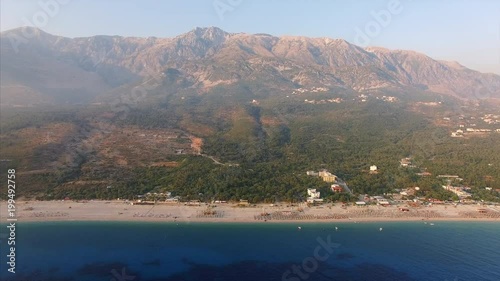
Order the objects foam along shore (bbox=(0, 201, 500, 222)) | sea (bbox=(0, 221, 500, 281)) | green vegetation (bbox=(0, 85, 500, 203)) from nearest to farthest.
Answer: sea (bbox=(0, 221, 500, 281))
foam along shore (bbox=(0, 201, 500, 222))
green vegetation (bbox=(0, 85, 500, 203))

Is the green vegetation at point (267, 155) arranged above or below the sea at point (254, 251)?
above

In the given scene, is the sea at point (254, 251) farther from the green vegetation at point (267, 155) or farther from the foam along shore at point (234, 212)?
the green vegetation at point (267, 155)

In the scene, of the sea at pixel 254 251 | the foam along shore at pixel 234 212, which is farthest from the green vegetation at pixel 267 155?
the sea at pixel 254 251

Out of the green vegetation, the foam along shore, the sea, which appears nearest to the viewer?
the sea

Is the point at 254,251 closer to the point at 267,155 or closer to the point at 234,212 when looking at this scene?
the point at 234,212

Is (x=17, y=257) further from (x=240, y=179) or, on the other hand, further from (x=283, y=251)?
(x=240, y=179)

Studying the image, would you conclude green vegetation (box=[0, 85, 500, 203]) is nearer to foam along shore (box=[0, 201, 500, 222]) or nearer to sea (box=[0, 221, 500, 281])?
foam along shore (box=[0, 201, 500, 222])

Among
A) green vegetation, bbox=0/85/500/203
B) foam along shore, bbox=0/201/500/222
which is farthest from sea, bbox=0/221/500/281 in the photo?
green vegetation, bbox=0/85/500/203
